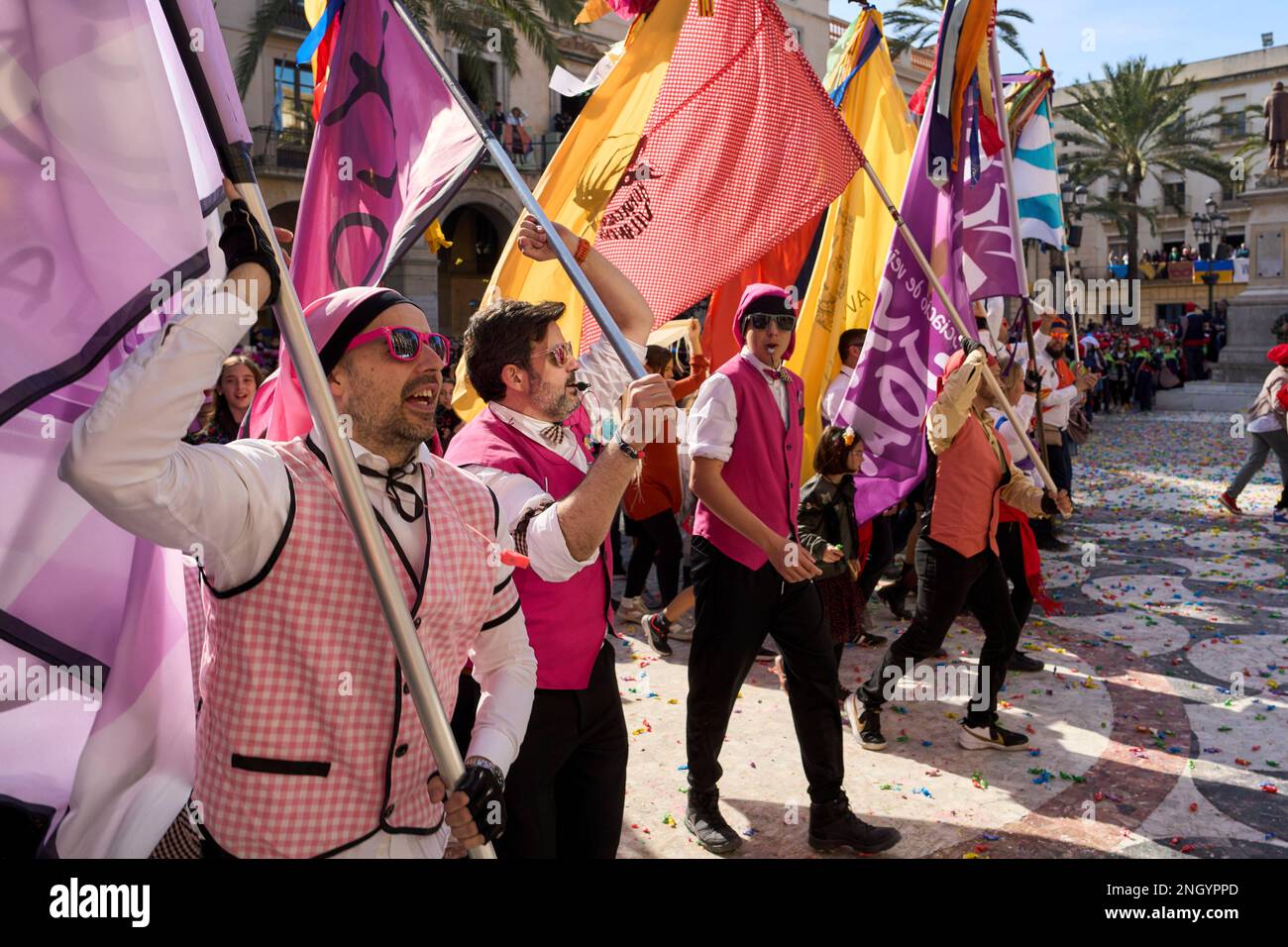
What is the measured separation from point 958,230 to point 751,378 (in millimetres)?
2040

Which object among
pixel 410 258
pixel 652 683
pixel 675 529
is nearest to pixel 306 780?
pixel 652 683

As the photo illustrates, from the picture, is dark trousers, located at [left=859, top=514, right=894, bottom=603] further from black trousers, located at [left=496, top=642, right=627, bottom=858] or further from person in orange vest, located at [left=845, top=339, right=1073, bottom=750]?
black trousers, located at [left=496, top=642, right=627, bottom=858]

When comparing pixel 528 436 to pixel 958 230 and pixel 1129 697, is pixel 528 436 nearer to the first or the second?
pixel 958 230

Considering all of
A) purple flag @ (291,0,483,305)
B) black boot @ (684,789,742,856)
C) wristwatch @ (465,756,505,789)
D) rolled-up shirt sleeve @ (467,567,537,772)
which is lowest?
black boot @ (684,789,742,856)

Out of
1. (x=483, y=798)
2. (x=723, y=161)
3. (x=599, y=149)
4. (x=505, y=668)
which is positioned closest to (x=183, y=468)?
(x=483, y=798)

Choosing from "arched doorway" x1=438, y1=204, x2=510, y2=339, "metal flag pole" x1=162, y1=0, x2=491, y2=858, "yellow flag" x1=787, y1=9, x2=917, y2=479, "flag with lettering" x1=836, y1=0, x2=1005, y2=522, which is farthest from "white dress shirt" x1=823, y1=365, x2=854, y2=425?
"arched doorway" x1=438, y1=204, x2=510, y2=339

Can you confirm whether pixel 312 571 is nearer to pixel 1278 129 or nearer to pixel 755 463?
pixel 755 463

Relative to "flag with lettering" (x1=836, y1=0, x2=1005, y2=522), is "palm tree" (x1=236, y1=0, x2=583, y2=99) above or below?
above

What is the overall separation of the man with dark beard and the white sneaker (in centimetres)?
448

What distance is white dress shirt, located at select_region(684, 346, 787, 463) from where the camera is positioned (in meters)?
3.96

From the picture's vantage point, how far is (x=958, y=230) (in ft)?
17.8

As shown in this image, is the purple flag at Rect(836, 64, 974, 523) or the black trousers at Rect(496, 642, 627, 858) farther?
the purple flag at Rect(836, 64, 974, 523)

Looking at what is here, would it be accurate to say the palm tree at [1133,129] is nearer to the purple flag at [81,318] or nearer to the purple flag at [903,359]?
the purple flag at [903,359]

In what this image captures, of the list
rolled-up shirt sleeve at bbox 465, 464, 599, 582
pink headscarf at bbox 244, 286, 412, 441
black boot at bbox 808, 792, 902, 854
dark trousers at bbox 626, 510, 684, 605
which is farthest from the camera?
dark trousers at bbox 626, 510, 684, 605
